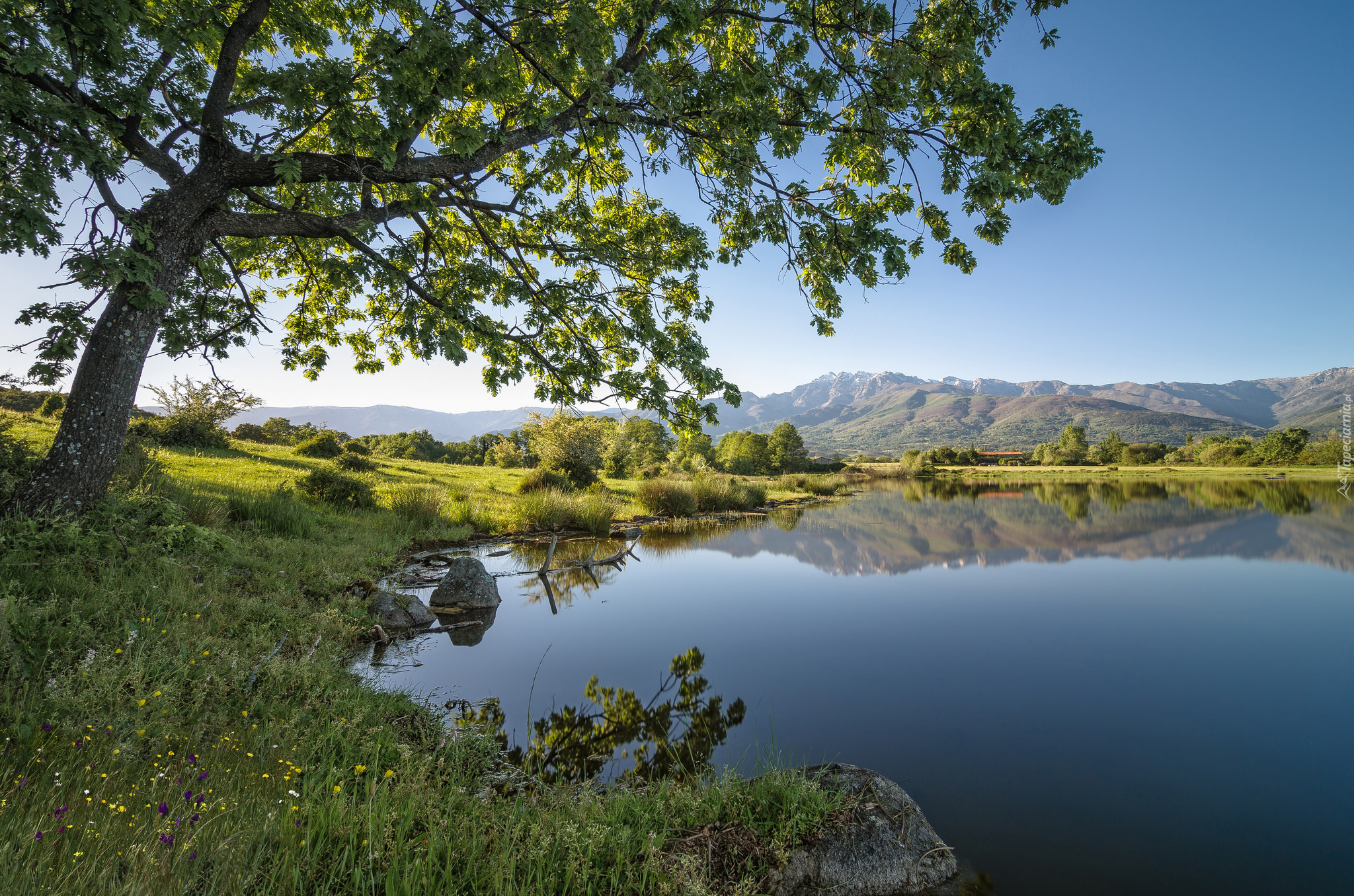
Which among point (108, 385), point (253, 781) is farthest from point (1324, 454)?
point (108, 385)

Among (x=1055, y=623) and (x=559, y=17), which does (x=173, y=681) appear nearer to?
(x=559, y=17)

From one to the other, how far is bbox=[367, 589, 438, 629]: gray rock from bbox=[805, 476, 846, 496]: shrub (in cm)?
2735

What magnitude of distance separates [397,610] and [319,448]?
22.9m

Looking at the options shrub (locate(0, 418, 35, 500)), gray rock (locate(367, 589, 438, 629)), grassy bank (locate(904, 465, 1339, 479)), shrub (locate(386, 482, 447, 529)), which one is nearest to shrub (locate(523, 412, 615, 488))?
shrub (locate(386, 482, 447, 529))

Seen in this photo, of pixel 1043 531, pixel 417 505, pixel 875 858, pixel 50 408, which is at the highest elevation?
pixel 50 408

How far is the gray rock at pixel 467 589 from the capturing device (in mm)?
6777

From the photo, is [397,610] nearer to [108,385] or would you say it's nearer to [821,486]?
[108,385]

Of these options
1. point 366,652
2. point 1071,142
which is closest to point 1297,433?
point 1071,142

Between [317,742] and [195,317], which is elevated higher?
[195,317]

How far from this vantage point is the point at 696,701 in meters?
4.62

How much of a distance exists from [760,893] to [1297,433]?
216 ft

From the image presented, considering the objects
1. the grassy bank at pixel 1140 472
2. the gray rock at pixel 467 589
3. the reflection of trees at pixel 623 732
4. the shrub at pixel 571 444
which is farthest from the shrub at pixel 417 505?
the grassy bank at pixel 1140 472

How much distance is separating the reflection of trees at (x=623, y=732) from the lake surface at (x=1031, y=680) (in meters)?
0.19

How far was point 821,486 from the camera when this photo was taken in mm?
32406
